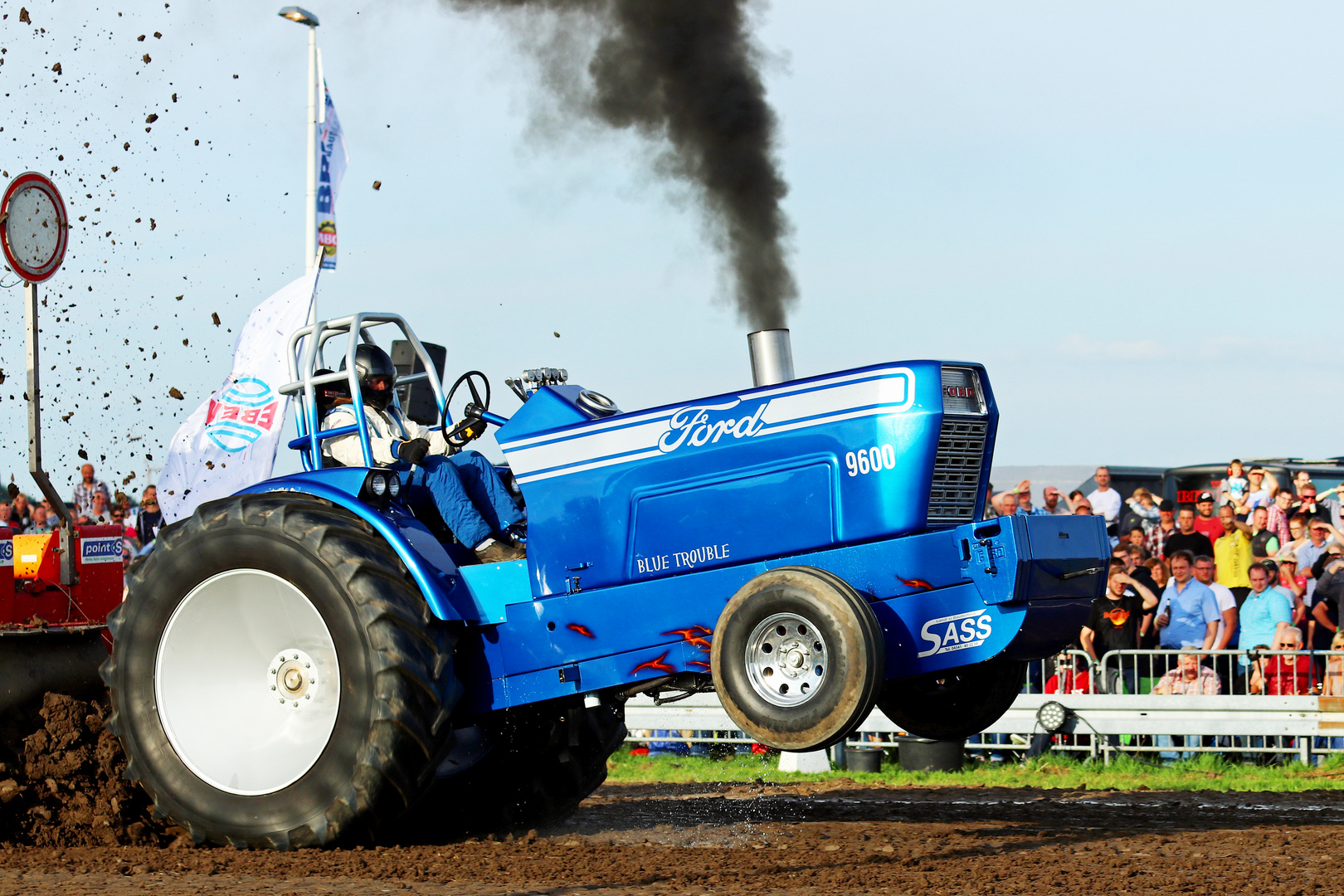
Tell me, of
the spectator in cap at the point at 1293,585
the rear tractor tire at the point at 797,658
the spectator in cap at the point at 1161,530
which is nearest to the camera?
the rear tractor tire at the point at 797,658

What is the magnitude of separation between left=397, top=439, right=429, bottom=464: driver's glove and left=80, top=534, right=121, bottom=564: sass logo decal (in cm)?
230

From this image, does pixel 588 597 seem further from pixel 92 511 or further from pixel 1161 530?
pixel 92 511

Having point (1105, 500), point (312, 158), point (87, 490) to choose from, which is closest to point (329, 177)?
point (312, 158)

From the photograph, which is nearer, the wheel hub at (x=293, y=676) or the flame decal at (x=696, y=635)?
the flame decal at (x=696, y=635)

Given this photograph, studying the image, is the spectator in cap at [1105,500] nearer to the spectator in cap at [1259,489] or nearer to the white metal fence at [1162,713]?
the spectator in cap at [1259,489]

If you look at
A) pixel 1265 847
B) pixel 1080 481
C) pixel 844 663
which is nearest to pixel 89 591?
pixel 844 663

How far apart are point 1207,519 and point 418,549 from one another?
9.70 meters

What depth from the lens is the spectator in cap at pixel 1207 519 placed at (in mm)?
14461

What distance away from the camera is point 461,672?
7.02 metres

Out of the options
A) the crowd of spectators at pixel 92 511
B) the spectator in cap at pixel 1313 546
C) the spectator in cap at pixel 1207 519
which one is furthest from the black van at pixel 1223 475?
the crowd of spectators at pixel 92 511

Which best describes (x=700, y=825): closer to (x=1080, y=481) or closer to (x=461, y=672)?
(x=461, y=672)

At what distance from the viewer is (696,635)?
652 centimetres

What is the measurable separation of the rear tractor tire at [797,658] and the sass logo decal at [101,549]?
389cm

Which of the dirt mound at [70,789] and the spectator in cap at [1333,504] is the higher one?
the spectator in cap at [1333,504]
